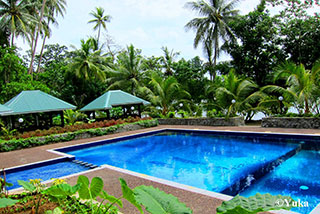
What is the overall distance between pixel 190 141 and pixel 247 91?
15.4 feet

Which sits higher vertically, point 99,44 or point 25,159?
point 99,44

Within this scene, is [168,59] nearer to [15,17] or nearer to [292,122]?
[15,17]

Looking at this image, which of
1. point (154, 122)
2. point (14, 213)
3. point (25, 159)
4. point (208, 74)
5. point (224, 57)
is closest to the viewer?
point (14, 213)

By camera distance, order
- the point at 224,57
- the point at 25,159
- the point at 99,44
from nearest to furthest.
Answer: the point at 25,159 → the point at 224,57 → the point at 99,44

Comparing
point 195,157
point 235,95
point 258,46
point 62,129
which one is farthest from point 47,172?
point 258,46

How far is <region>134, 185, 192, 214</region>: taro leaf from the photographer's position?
1532 mm

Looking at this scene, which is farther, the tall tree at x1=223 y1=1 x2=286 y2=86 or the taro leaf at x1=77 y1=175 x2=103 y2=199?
the tall tree at x1=223 y1=1 x2=286 y2=86

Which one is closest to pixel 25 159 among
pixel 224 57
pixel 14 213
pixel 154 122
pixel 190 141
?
pixel 14 213

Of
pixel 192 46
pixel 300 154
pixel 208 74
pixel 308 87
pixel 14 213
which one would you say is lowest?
pixel 300 154

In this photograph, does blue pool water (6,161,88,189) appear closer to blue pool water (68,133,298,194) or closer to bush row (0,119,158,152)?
blue pool water (68,133,298,194)

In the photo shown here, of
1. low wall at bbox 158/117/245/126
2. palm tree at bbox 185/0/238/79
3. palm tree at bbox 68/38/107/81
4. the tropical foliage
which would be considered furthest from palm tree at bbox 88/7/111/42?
low wall at bbox 158/117/245/126

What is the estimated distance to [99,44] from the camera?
28.4 meters

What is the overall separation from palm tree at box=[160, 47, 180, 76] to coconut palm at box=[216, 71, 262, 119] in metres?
10.5

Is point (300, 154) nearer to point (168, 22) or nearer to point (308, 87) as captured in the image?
point (308, 87)
